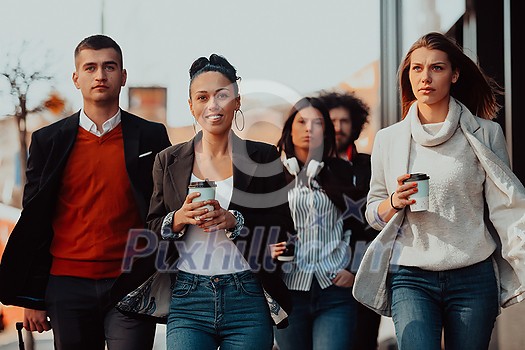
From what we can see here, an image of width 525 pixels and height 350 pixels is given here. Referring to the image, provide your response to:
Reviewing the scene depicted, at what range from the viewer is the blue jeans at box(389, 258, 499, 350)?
305 centimetres

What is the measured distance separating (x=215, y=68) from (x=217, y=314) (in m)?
0.88

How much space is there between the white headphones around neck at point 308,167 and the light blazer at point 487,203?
0.93m

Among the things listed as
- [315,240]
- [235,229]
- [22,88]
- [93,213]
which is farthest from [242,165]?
[22,88]

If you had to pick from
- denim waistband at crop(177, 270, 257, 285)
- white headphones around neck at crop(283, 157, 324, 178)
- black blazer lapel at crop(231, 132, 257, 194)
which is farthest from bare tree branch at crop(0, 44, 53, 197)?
denim waistband at crop(177, 270, 257, 285)

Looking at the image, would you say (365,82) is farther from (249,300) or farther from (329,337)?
(249,300)

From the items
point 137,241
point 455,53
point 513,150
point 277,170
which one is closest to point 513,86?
point 513,150

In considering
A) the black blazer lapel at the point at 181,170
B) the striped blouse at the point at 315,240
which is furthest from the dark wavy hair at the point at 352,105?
the black blazer lapel at the point at 181,170

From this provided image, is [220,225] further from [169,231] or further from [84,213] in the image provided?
[84,213]

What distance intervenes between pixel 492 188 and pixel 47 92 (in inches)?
114

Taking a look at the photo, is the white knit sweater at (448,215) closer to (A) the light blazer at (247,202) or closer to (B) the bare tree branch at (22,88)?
(A) the light blazer at (247,202)

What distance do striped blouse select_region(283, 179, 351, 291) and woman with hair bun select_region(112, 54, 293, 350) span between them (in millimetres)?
950

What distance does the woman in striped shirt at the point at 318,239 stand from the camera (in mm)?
4129

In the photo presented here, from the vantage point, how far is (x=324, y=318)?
4121 mm

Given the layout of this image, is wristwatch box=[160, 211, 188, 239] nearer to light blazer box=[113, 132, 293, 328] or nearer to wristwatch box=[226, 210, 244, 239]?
light blazer box=[113, 132, 293, 328]
